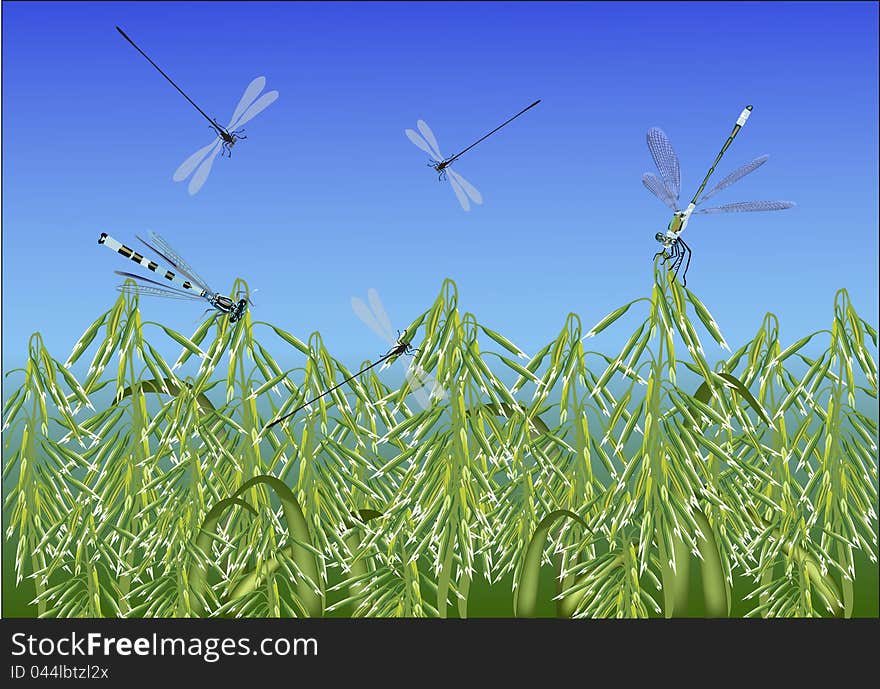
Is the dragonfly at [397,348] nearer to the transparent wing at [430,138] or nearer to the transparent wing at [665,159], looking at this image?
the transparent wing at [430,138]

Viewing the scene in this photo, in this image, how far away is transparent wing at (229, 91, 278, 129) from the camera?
3.09 metres

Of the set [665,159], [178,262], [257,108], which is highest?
[257,108]

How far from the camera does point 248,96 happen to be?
3082 mm

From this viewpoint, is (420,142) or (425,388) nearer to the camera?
(425,388)

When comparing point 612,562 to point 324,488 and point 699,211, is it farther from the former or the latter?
point 699,211

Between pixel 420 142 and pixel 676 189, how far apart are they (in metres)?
0.96

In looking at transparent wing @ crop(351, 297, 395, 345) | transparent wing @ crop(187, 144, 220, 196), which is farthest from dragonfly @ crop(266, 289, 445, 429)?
transparent wing @ crop(187, 144, 220, 196)

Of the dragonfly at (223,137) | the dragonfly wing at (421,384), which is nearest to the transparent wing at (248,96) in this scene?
the dragonfly at (223,137)

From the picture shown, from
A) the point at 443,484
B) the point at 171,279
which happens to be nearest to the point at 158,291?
the point at 171,279

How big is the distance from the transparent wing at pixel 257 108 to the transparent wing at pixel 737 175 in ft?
5.38

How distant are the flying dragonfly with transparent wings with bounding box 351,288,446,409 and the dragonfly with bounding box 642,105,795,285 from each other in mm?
940

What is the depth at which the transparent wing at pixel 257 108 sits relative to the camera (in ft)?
10.1

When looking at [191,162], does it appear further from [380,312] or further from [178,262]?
[380,312]

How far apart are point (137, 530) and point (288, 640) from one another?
0.71 meters
